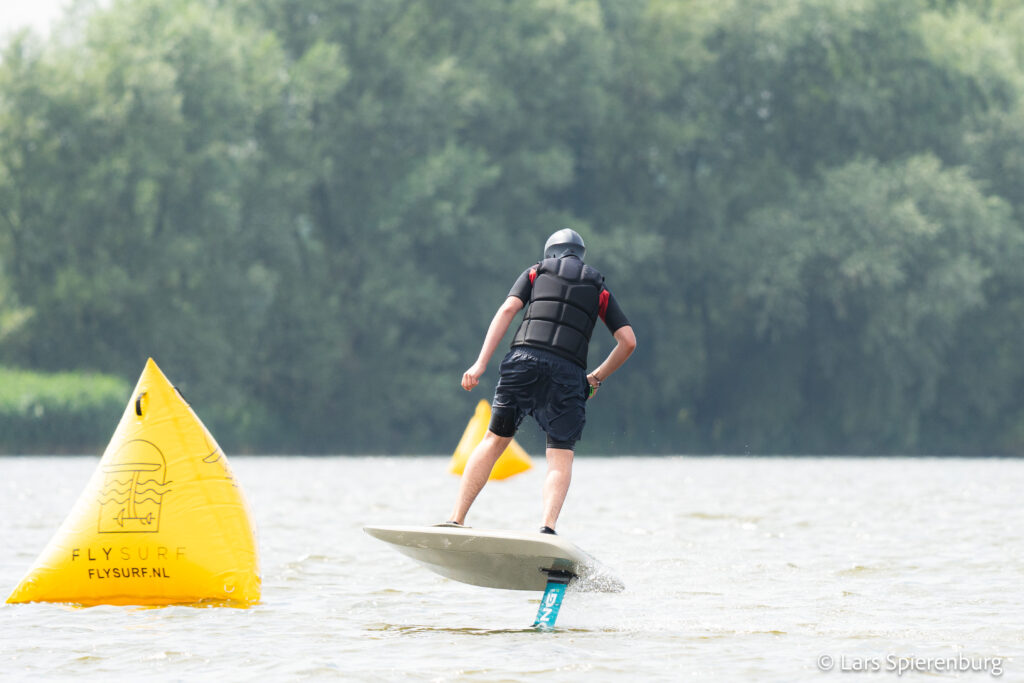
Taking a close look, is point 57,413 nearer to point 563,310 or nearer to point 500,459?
point 500,459

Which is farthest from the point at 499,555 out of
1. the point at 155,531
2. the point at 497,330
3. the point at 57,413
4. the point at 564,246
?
the point at 57,413

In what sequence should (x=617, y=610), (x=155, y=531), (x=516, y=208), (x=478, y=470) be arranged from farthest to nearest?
(x=516, y=208), (x=617, y=610), (x=155, y=531), (x=478, y=470)

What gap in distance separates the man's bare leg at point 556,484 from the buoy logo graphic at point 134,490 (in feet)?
7.50

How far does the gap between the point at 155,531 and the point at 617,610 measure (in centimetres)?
286

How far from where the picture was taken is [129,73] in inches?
1647

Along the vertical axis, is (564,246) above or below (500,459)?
below

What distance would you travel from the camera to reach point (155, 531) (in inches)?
376

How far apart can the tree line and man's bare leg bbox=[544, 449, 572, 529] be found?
34.1 meters

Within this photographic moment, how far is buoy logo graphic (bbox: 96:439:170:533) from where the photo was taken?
9.58 metres

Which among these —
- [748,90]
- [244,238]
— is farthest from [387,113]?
[748,90]

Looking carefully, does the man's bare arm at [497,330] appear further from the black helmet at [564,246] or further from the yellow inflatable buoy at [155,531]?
the yellow inflatable buoy at [155,531]

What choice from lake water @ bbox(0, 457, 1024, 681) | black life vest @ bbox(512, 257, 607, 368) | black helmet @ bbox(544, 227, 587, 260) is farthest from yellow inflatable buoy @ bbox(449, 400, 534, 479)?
black life vest @ bbox(512, 257, 607, 368)

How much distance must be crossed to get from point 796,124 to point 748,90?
1.88 metres

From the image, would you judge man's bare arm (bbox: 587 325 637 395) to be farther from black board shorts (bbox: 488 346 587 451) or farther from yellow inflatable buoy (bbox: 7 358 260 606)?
yellow inflatable buoy (bbox: 7 358 260 606)
